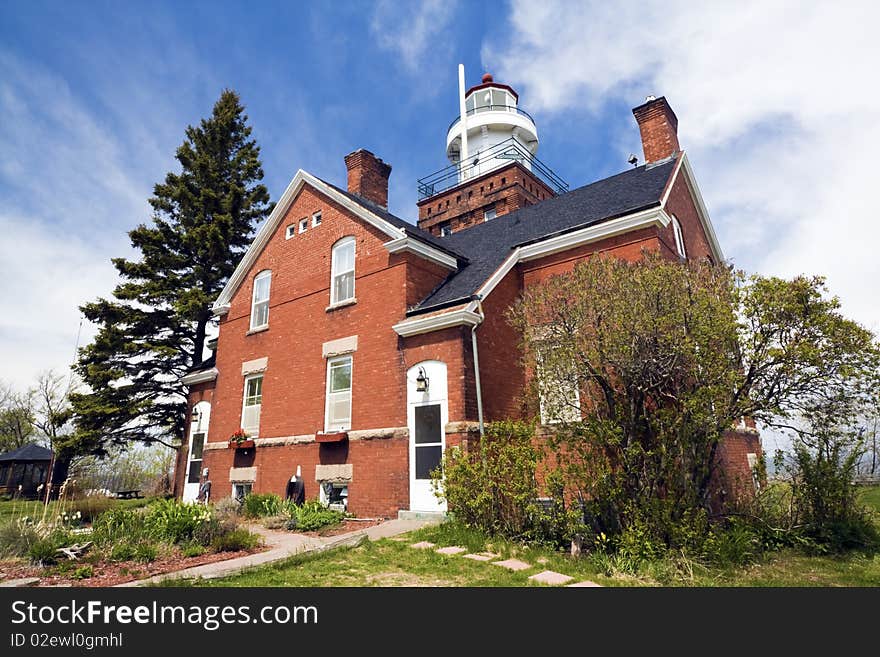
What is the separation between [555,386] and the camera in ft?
26.9

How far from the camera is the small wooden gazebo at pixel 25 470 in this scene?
84.0 ft

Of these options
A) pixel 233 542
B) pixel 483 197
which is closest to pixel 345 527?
pixel 233 542

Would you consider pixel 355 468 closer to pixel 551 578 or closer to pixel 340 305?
pixel 340 305

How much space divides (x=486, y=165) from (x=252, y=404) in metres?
19.2

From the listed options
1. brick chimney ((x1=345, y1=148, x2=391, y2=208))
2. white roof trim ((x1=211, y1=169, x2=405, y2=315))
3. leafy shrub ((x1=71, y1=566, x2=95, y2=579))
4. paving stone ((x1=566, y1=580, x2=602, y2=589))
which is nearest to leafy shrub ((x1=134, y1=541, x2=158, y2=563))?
leafy shrub ((x1=71, y1=566, x2=95, y2=579))

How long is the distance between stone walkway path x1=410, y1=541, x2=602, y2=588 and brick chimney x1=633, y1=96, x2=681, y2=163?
551 inches

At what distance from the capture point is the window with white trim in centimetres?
793

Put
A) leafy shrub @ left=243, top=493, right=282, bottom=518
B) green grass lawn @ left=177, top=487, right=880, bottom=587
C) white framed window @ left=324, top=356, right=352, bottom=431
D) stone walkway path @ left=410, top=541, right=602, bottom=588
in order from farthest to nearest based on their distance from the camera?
white framed window @ left=324, top=356, right=352, bottom=431, leafy shrub @ left=243, top=493, right=282, bottom=518, green grass lawn @ left=177, top=487, right=880, bottom=587, stone walkway path @ left=410, top=541, right=602, bottom=588

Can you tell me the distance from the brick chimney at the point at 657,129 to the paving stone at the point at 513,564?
14.0 m

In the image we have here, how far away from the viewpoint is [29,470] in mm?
26703

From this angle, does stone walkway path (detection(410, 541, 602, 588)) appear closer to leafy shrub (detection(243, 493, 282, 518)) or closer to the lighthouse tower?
leafy shrub (detection(243, 493, 282, 518))
